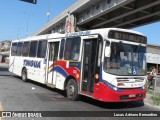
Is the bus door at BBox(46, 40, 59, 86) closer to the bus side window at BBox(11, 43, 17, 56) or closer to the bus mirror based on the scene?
the bus mirror

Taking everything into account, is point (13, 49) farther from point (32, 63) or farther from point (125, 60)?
point (125, 60)

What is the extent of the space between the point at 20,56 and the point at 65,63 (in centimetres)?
727

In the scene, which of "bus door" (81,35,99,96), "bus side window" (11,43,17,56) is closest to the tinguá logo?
"bus side window" (11,43,17,56)

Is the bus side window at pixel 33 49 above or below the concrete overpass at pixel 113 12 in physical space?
below

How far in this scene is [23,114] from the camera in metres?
8.65

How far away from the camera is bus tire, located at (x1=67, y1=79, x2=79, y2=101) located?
12.0 metres

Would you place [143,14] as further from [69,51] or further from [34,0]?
[69,51]

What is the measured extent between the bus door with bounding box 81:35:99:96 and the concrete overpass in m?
8.50

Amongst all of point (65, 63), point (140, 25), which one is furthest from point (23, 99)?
point (140, 25)

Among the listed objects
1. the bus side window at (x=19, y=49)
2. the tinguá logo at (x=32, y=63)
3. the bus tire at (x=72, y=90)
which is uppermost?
the bus side window at (x=19, y=49)

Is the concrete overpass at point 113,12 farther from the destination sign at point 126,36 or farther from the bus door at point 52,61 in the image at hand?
the destination sign at point 126,36

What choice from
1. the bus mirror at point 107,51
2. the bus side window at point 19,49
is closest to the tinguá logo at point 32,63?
the bus side window at point 19,49

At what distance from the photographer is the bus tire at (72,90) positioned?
1197cm

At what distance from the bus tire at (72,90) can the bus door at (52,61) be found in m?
1.65
